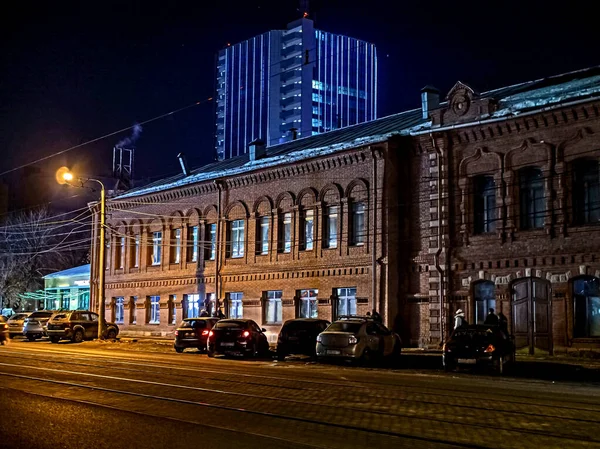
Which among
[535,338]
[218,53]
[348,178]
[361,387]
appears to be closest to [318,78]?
Result: [218,53]

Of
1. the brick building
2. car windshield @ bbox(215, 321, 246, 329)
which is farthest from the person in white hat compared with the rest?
car windshield @ bbox(215, 321, 246, 329)

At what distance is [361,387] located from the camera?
15.9 metres

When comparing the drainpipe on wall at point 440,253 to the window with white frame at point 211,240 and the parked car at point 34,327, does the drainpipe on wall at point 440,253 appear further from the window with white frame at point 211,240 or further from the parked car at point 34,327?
the parked car at point 34,327

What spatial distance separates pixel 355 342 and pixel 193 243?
2136 cm

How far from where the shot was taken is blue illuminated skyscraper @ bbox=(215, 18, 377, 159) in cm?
13150

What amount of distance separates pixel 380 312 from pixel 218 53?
421ft

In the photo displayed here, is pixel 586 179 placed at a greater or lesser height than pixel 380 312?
greater

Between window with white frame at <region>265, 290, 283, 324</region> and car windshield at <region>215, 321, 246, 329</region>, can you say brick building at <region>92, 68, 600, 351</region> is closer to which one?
window with white frame at <region>265, 290, 283, 324</region>

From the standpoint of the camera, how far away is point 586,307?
1024 inches

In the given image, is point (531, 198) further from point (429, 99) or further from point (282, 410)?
point (282, 410)

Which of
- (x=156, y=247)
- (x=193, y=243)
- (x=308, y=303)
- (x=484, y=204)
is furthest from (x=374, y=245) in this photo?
(x=156, y=247)

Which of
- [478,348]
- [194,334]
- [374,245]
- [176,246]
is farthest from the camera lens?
[176,246]

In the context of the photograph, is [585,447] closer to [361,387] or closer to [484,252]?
[361,387]

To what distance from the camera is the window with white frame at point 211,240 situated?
41.3m
